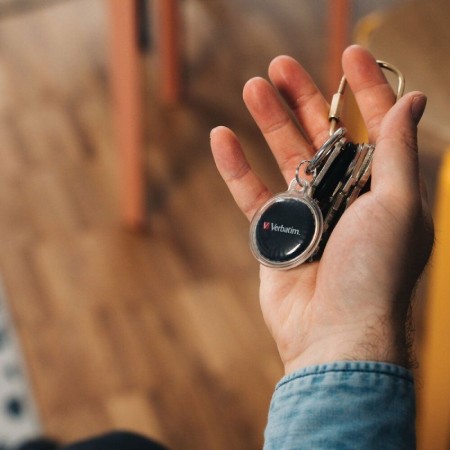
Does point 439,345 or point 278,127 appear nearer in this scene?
point 278,127

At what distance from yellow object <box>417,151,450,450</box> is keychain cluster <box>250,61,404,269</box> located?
0.24m

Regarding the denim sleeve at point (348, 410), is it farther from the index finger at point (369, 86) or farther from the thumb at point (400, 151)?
the index finger at point (369, 86)

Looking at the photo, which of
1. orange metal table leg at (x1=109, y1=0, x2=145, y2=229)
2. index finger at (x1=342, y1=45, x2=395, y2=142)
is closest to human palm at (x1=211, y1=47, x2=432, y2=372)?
index finger at (x1=342, y1=45, x2=395, y2=142)

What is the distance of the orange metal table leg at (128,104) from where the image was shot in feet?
5.22

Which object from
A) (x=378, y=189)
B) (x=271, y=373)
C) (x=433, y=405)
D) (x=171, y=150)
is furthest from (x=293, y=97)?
(x=171, y=150)

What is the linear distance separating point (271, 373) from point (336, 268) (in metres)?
0.74

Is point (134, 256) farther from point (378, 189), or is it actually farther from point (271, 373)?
point (378, 189)

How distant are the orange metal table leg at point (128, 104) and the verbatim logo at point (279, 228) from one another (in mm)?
771

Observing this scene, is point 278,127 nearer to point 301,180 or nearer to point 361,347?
point 301,180

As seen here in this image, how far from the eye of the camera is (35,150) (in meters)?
1.99

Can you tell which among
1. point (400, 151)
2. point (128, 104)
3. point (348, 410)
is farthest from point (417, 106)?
point (128, 104)

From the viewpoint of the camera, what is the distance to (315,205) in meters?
0.89

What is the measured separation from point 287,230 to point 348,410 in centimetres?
22

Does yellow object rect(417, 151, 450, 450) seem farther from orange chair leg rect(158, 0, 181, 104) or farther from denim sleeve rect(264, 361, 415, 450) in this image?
orange chair leg rect(158, 0, 181, 104)
